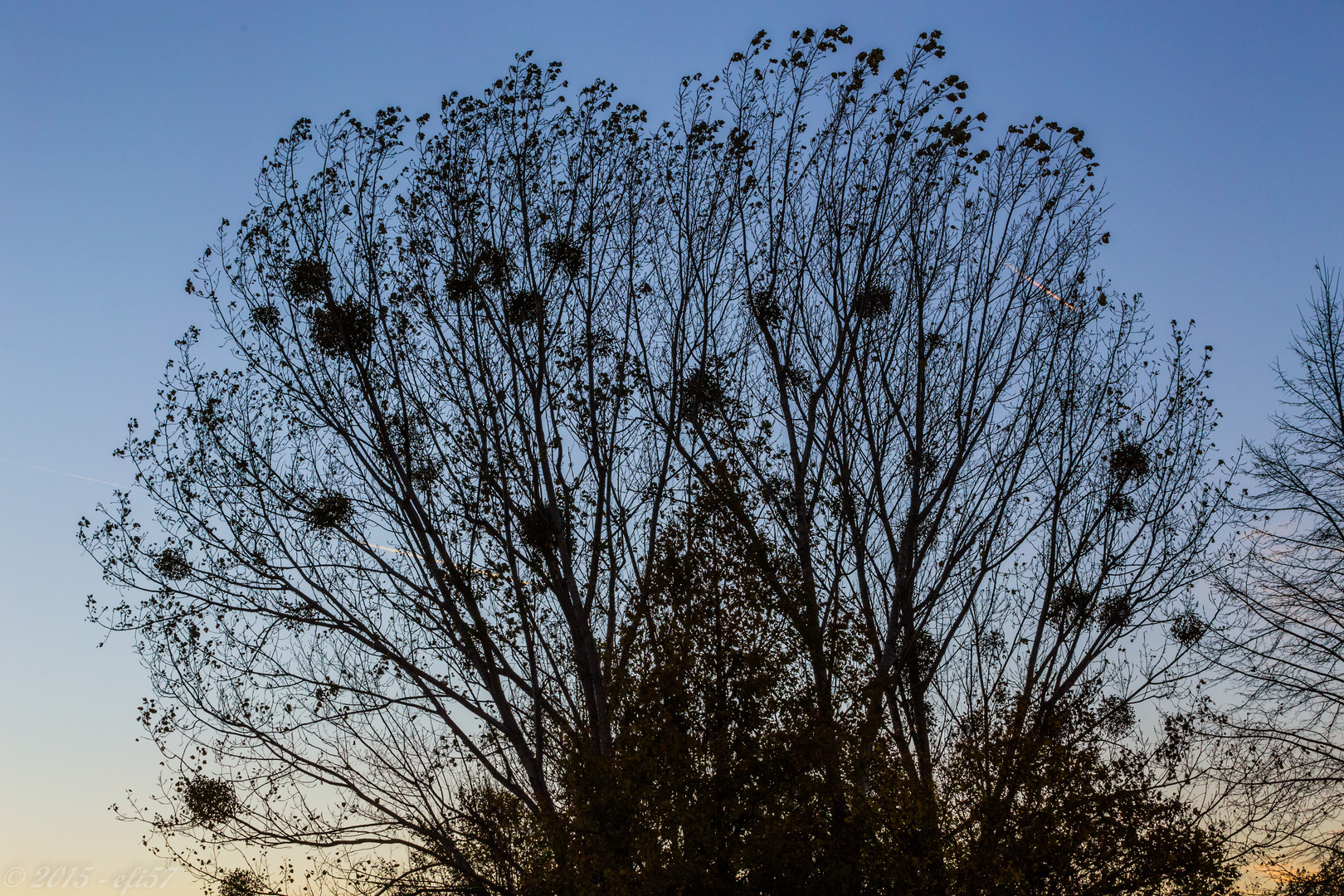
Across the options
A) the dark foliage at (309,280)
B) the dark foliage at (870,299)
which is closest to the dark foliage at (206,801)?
the dark foliage at (309,280)

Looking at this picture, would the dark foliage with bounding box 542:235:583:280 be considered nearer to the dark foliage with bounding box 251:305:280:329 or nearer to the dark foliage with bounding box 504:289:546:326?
the dark foliage with bounding box 504:289:546:326

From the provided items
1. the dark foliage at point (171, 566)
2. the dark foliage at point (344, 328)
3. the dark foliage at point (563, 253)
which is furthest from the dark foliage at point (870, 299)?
the dark foliage at point (171, 566)

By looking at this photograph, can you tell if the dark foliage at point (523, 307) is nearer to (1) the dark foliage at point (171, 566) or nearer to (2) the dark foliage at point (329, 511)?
(2) the dark foliage at point (329, 511)

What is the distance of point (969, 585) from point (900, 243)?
4842 mm

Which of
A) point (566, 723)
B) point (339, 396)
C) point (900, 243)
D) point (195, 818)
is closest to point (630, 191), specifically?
point (900, 243)

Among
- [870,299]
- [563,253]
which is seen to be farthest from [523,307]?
[870,299]

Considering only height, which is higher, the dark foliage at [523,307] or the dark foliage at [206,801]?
the dark foliage at [523,307]

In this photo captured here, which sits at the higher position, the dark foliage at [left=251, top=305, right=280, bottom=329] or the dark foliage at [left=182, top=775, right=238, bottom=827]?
the dark foliage at [left=251, top=305, right=280, bottom=329]

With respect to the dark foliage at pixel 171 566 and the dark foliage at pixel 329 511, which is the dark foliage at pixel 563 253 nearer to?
the dark foliage at pixel 329 511

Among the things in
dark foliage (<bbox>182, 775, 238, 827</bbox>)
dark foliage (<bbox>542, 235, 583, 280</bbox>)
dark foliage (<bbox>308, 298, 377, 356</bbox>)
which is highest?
dark foliage (<bbox>542, 235, 583, 280</bbox>)

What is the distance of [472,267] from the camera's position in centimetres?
1276

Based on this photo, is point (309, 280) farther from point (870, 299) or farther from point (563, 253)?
point (870, 299)

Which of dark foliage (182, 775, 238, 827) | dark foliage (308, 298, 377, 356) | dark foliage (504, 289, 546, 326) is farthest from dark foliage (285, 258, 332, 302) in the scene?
dark foliage (182, 775, 238, 827)

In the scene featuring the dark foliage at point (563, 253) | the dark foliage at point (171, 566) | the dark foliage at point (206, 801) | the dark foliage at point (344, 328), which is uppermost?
the dark foliage at point (563, 253)
